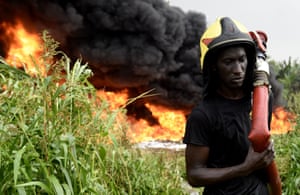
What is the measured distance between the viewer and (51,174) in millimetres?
2000

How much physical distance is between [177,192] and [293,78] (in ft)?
61.9

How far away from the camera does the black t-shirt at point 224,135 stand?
1.99 metres

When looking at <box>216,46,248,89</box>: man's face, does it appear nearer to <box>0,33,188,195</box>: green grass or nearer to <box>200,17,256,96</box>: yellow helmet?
<box>200,17,256,96</box>: yellow helmet

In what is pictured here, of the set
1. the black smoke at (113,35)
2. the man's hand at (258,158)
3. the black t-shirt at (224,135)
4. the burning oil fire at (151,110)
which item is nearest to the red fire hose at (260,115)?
the man's hand at (258,158)

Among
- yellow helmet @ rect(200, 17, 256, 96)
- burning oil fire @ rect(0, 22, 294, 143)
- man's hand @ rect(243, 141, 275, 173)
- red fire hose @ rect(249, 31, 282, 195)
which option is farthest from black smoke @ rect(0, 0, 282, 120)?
man's hand @ rect(243, 141, 275, 173)

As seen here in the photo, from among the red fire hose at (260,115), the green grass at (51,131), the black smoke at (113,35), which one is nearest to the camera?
the red fire hose at (260,115)

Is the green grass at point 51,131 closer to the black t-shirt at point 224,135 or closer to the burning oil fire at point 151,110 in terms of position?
the black t-shirt at point 224,135

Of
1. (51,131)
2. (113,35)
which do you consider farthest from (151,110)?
(51,131)

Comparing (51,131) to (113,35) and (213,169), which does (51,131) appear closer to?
(213,169)

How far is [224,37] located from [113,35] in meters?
14.6

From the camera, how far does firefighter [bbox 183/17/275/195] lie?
198 centimetres

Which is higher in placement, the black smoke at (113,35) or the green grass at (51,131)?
the black smoke at (113,35)

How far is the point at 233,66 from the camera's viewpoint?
1.98 metres

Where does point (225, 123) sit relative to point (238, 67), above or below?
below
